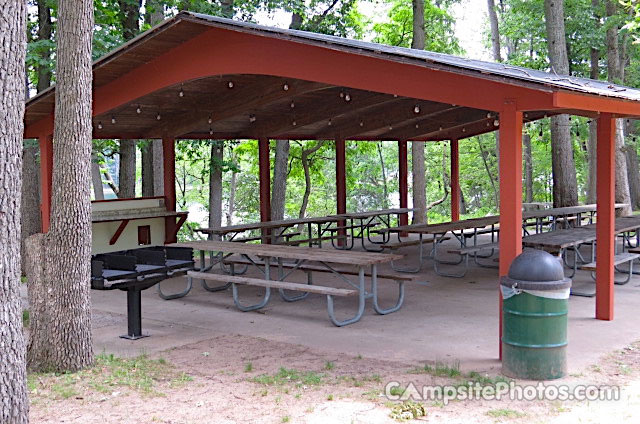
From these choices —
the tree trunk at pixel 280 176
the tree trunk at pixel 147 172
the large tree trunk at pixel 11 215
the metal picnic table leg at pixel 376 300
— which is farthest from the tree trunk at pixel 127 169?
the large tree trunk at pixel 11 215

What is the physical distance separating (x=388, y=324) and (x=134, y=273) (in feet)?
8.36

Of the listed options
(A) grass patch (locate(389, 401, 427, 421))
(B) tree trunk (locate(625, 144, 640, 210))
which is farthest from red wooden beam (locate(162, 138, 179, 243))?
(B) tree trunk (locate(625, 144, 640, 210))

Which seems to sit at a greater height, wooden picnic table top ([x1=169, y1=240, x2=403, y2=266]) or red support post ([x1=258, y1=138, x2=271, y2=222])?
red support post ([x1=258, y1=138, x2=271, y2=222])

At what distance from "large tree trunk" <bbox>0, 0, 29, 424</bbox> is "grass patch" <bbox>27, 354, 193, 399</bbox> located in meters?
1.45

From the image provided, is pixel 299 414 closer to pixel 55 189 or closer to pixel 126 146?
pixel 55 189

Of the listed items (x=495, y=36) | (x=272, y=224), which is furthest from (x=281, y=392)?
(x=495, y=36)

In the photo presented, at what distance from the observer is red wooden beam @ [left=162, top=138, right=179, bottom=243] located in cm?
1188

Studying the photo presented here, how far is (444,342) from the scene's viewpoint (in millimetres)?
6262

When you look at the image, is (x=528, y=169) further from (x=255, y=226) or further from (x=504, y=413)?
(x=504, y=413)

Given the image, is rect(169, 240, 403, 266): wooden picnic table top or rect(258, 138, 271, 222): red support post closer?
rect(169, 240, 403, 266): wooden picnic table top

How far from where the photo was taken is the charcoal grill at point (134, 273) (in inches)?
256

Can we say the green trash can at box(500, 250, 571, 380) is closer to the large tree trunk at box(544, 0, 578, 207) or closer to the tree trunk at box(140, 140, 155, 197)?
the large tree trunk at box(544, 0, 578, 207)

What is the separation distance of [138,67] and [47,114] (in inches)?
84.2

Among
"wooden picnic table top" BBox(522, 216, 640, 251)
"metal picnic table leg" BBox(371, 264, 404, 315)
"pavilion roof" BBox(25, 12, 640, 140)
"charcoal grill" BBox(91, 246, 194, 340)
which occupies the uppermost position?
"pavilion roof" BBox(25, 12, 640, 140)
